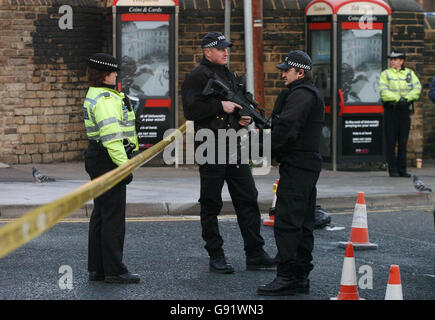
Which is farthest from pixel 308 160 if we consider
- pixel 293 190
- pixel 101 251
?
pixel 101 251

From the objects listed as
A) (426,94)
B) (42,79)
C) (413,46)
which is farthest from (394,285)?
(426,94)

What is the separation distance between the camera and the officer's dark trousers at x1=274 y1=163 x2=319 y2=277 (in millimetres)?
7625

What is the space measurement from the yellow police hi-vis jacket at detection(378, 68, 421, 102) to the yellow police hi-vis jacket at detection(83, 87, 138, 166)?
845 centimetres

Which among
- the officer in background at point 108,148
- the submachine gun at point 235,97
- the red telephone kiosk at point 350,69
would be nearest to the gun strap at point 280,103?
the submachine gun at point 235,97

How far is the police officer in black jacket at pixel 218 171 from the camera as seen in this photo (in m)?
8.45

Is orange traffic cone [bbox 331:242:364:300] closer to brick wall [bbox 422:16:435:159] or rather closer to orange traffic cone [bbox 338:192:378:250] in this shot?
orange traffic cone [bbox 338:192:378:250]

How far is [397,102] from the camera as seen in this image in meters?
15.8

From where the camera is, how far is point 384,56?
16953mm

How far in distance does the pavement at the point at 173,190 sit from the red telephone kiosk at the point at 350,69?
550 mm

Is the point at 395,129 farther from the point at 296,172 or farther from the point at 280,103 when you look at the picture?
the point at 296,172

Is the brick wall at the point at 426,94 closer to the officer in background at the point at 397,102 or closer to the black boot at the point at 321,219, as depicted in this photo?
the officer in background at the point at 397,102

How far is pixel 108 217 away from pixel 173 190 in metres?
5.31

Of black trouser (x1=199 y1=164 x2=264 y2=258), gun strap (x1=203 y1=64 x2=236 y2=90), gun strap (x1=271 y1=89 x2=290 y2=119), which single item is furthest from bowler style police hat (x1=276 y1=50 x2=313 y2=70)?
black trouser (x1=199 y1=164 x2=264 y2=258)
